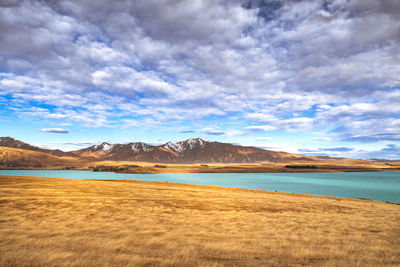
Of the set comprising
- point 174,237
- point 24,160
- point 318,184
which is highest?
point 24,160

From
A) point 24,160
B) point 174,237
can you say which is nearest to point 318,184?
point 174,237

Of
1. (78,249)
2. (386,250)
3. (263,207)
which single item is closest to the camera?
(78,249)

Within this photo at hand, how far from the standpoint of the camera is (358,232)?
946cm

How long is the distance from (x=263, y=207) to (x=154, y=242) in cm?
1024

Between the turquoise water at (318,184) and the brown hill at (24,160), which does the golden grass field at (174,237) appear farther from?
the brown hill at (24,160)

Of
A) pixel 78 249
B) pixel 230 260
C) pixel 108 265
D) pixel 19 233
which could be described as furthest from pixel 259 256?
pixel 19 233

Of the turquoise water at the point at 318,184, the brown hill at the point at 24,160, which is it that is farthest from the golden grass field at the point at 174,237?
the brown hill at the point at 24,160

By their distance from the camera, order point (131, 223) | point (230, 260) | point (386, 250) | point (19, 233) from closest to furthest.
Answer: point (230, 260), point (386, 250), point (19, 233), point (131, 223)

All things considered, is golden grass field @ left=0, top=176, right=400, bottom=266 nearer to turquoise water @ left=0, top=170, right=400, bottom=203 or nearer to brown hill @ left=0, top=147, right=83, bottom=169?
turquoise water @ left=0, top=170, right=400, bottom=203

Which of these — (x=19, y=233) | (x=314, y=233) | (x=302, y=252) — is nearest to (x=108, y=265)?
(x=19, y=233)

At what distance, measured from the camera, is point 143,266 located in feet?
17.6

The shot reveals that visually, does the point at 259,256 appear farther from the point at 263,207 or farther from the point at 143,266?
the point at 263,207

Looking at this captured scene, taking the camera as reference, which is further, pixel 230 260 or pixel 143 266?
pixel 230 260

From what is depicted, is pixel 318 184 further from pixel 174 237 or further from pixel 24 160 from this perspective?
pixel 24 160
